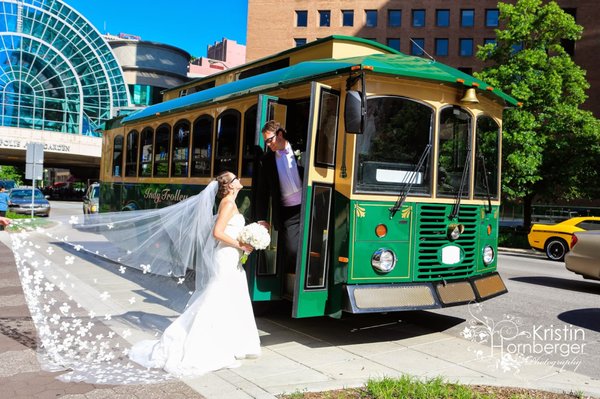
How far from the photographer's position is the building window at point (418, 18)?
2244 inches

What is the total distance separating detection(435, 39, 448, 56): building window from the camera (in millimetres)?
56750

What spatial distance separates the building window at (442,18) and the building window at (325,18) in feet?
38.8

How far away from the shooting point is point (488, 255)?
6.96 metres

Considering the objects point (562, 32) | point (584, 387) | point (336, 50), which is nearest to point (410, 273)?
point (584, 387)

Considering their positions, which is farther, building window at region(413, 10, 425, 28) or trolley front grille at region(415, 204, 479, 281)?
building window at region(413, 10, 425, 28)

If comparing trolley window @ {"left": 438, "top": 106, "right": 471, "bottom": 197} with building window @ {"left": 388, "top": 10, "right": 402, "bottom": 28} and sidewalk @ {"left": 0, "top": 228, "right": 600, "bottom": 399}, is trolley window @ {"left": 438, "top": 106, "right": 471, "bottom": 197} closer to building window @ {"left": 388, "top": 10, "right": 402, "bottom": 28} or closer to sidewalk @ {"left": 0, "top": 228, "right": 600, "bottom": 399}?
sidewalk @ {"left": 0, "top": 228, "right": 600, "bottom": 399}

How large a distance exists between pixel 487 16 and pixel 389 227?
5602cm

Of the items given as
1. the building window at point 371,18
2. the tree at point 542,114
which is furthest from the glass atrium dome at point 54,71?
the tree at point 542,114

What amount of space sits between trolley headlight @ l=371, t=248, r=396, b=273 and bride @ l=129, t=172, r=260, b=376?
1.47 metres

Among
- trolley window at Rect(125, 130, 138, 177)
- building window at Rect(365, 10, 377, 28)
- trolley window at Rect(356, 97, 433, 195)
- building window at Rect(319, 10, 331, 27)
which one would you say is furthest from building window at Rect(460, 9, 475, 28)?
trolley window at Rect(356, 97, 433, 195)

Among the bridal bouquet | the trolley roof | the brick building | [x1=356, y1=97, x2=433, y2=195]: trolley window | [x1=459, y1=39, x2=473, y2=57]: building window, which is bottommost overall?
the bridal bouquet

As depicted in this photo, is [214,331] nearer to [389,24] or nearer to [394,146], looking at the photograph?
[394,146]

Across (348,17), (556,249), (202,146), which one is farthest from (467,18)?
(202,146)

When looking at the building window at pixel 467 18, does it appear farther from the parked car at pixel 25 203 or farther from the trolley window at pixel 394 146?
the trolley window at pixel 394 146
